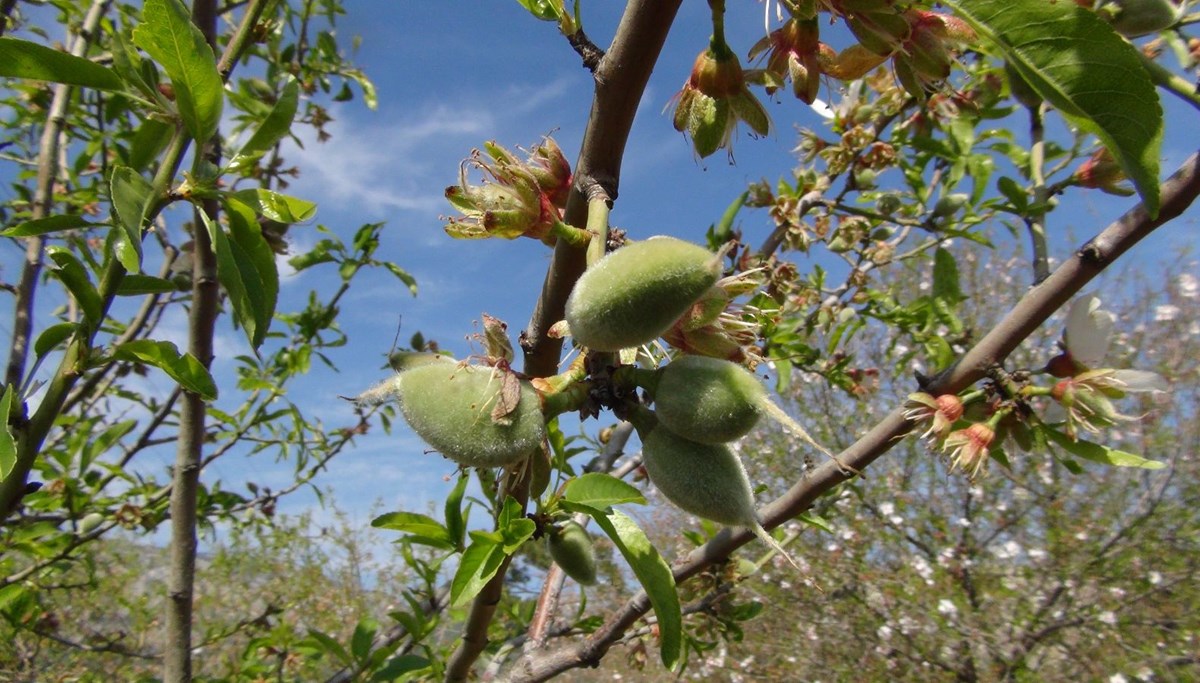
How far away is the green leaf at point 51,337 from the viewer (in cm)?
115

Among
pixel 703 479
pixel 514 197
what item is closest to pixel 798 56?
pixel 514 197

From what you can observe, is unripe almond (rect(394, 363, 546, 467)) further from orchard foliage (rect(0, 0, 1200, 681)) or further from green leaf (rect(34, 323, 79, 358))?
green leaf (rect(34, 323, 79, 358))

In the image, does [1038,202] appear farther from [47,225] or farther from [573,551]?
[47,225]

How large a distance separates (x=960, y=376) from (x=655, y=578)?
754mm

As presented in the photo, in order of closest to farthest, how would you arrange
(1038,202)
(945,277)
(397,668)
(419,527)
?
1. (419,527)
2. (1038,202)
3. (397,668)
4. (945,277)

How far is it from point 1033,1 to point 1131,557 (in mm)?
8152

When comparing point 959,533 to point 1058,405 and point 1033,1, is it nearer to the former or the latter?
A: point 1058,405

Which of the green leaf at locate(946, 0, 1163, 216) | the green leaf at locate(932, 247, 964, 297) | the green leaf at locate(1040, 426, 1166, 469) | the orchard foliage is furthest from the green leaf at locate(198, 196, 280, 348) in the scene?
the green leaf at locate(932, 247, 964, 297)

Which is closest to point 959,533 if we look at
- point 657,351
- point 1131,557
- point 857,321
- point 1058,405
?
point 1131,557

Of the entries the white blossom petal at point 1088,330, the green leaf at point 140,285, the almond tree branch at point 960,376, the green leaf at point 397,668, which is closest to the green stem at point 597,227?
the almond tree branch at point 960,376

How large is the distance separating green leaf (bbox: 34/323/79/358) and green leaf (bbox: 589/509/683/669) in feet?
2.90

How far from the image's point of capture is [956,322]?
235cm

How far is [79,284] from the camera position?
1091 millimetres

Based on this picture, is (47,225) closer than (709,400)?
No
